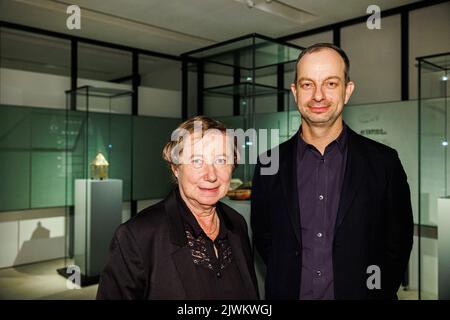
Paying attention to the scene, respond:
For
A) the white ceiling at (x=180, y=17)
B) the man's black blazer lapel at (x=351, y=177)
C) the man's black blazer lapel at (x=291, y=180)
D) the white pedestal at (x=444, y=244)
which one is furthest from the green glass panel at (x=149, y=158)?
the man's black blazer lapel at (x=351, y=177)

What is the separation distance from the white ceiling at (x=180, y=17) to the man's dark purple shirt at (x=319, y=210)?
2997 mm

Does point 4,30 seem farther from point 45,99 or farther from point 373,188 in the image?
point 373,188

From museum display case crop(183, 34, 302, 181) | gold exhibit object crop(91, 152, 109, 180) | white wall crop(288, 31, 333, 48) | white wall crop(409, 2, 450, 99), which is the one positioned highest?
white wall crop(288, 31, 333, 48)

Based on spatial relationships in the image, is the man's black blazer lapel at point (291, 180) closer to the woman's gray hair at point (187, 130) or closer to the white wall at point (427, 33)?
the woman's gray hair at point (187, 130)

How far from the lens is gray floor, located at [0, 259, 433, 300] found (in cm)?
402

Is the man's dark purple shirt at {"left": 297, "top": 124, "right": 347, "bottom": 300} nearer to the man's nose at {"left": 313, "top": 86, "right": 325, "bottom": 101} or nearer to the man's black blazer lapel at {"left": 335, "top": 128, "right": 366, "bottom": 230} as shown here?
the man's black blazer lapel at {"left": 335, "top": 128, "right": 366, "bottom": 230}

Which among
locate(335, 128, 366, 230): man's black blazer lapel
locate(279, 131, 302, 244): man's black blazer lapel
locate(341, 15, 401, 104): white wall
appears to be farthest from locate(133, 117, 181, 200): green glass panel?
locate(335, 128, 366, 230): man's black blazer lapel

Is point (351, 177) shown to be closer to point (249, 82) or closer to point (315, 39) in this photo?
point (249, 82)

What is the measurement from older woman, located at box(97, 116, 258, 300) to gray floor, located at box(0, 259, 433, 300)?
305 centimetres

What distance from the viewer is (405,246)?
1.67 metres

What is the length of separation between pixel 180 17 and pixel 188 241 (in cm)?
388

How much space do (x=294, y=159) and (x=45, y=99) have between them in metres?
4.48

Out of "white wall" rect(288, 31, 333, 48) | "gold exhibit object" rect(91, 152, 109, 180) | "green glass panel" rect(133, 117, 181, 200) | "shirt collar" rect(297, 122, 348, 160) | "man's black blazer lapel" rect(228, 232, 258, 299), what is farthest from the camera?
"green glass panel" rect(133, 117, 181, 200)
